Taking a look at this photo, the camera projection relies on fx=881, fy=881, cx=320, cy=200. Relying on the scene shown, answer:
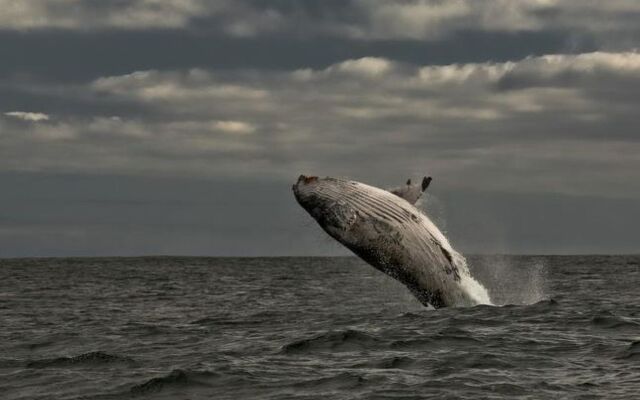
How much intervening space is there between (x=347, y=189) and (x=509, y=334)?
389cm

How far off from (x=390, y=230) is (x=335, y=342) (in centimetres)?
220

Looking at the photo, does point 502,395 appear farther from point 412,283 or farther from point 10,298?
point 10,298

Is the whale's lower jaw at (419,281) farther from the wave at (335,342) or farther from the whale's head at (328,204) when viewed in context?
the wave at (335,342)

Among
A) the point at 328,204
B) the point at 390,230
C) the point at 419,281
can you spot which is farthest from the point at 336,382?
the point at 419,281

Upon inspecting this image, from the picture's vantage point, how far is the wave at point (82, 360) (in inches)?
582

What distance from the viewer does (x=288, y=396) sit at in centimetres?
1108

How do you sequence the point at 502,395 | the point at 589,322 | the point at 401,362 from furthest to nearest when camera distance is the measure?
the point at 589,322 → the point at 401,362 → the point at 502,395

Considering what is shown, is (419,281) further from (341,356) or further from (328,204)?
(341,356)

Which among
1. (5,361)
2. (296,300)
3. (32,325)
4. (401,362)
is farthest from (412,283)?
(296,300)

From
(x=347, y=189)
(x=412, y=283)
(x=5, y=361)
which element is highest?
(x=347, y=189)

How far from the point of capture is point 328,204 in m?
15.2

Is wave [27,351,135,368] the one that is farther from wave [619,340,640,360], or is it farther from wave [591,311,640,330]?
wave [591,311,640,330]

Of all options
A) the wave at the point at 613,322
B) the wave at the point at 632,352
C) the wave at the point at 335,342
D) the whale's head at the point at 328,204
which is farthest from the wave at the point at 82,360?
the wave at the point at 613,322

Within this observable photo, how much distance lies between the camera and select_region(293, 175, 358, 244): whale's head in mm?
15164
